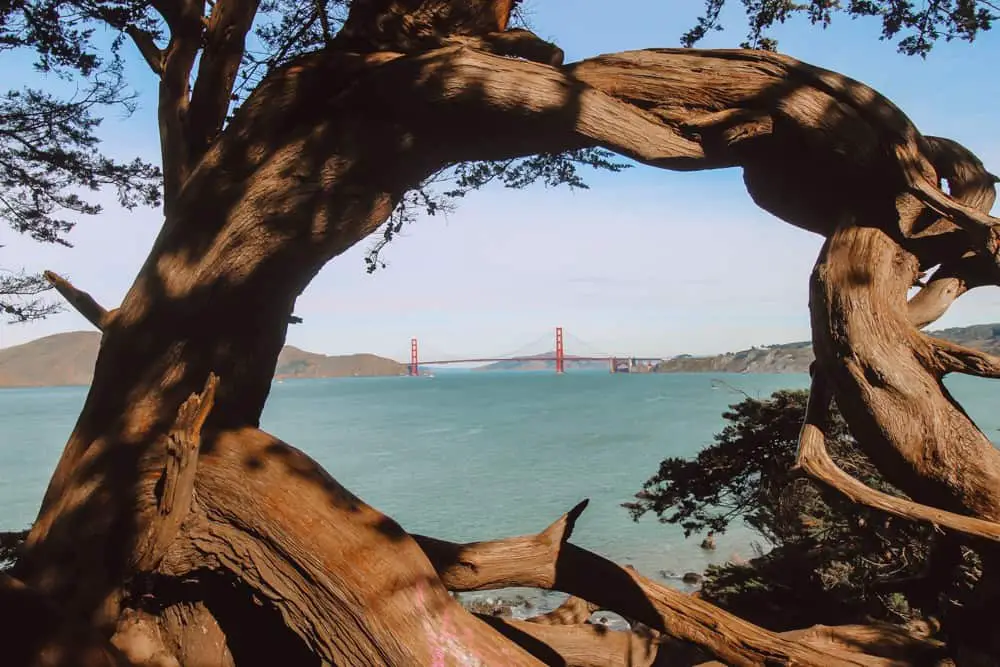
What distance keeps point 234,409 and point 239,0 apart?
1698mm

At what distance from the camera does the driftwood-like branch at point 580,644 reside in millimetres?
3523

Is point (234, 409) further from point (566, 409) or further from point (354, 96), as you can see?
point (566, 409)

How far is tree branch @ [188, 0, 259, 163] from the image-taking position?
10.2 ft

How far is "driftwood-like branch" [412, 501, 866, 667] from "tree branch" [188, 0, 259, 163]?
1859 millimetres

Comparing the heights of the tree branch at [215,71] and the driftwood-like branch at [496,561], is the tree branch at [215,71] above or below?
above

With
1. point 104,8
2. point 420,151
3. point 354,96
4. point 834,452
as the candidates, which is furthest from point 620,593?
point 834,452

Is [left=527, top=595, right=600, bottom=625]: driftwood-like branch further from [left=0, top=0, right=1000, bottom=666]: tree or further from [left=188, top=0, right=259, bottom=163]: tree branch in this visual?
[left=188, top=0, right=259, bottom=163]: tree branch

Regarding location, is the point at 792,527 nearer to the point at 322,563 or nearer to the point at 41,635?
the point at 322,563

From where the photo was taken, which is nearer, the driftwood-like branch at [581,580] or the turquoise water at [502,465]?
the driftwood-like branch at [581,580]

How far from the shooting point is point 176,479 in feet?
7.59

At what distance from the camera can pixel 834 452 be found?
7.12 meters

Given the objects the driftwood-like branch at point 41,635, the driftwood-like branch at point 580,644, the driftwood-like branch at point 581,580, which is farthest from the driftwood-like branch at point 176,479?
the driftwood-like branch at point 580,644

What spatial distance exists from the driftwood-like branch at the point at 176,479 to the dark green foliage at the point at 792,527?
13.3 feet

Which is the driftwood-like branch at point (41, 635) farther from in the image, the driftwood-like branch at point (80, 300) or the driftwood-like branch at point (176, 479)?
the driftwood-like branch at point (80, 300)
